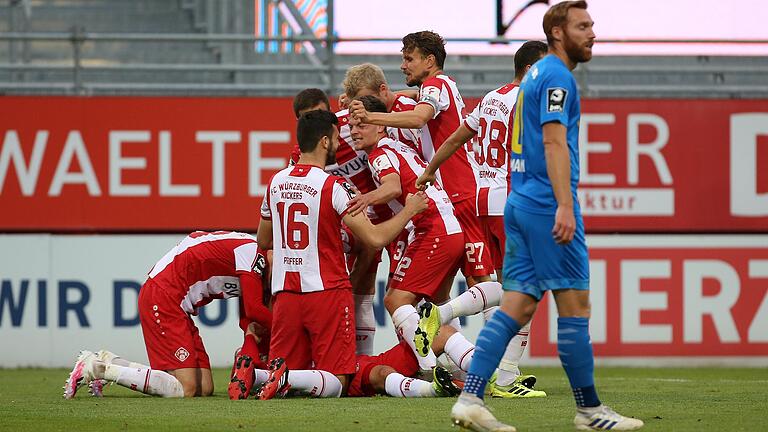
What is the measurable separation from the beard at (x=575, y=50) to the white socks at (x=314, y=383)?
9.55 feet

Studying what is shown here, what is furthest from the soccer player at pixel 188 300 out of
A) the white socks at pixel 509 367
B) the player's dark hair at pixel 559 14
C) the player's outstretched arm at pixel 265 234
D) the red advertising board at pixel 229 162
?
the red advertising board at pixel 229 162

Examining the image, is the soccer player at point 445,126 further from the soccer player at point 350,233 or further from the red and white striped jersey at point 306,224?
the red and white striped jersey at point 306,224

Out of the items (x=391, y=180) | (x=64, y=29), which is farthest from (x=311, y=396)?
(x=64, y=29)

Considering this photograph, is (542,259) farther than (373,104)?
No

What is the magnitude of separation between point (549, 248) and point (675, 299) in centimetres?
794

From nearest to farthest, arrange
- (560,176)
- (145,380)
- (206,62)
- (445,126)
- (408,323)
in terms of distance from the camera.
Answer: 1. (560,176)
2. (408,323)
3. (145,380)
4. (445,126)
5. (206,62)

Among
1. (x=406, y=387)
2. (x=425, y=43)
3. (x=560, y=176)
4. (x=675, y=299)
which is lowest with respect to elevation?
(x=406, y=387)

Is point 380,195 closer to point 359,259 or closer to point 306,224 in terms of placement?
point 306,224

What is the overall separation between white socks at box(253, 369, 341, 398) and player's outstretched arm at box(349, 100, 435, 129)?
163 cm

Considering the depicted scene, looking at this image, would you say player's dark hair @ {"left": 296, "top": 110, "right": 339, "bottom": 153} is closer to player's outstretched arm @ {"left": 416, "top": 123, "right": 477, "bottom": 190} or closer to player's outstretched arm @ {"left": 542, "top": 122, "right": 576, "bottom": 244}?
player's outstretched arm @ {"left": 416, "top": 123, "right": 477, "bottom": 190}

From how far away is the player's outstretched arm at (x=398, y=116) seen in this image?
26.0ft

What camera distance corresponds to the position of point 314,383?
805 cm

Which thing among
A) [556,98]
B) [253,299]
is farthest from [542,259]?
[253,299]

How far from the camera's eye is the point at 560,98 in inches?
235
